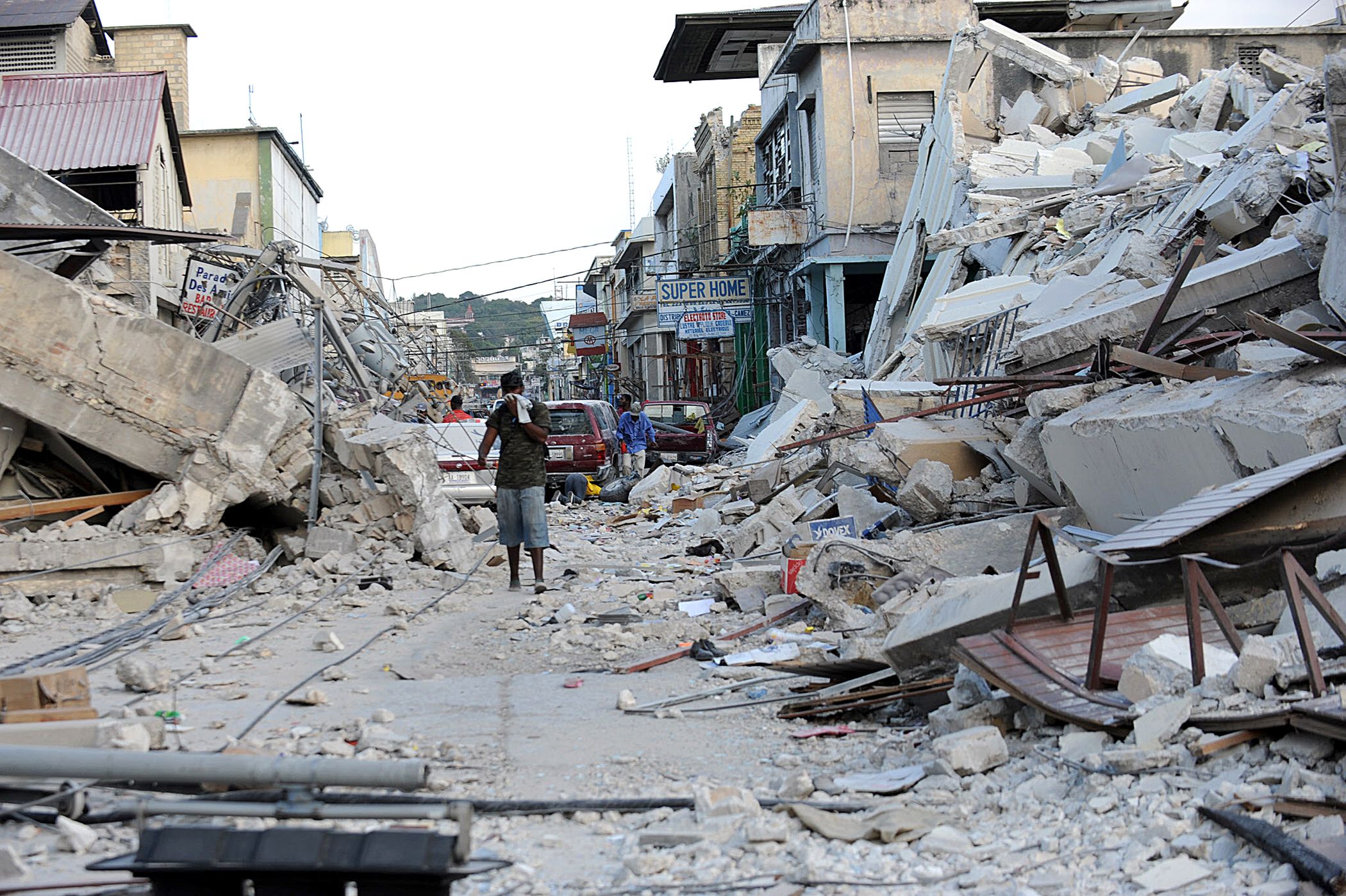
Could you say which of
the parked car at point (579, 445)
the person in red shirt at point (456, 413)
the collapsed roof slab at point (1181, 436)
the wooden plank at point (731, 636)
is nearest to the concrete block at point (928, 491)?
the collapsed roof slab at point (1181, 436)

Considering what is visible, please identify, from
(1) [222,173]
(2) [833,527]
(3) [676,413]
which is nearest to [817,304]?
(3) [676,413]

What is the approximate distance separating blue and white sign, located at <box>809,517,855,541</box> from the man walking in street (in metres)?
2.20

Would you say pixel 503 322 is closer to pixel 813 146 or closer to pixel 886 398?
pixel 813 146

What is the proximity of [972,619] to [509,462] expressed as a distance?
5.49 metres

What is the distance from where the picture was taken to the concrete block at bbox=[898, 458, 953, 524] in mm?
9375

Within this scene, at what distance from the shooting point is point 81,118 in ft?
79.8

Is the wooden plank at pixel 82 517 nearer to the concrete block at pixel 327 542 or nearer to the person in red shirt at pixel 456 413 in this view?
the concrete block at pixel 327 542

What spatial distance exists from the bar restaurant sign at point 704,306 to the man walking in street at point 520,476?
1735cm

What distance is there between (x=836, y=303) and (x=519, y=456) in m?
17.2

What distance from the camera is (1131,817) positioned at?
366 cm

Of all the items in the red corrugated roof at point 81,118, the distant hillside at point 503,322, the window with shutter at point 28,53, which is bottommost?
the distant hillside at point 503,322

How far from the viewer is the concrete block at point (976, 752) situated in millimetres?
4383

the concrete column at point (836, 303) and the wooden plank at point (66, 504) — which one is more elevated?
the concrete column at point (836, 303)

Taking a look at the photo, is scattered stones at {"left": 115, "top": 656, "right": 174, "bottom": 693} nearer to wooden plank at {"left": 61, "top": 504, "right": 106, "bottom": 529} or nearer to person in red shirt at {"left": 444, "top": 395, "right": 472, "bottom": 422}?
wooden plank at {"left": 61, "top": 504, "right": 106, "bottom": 529}
